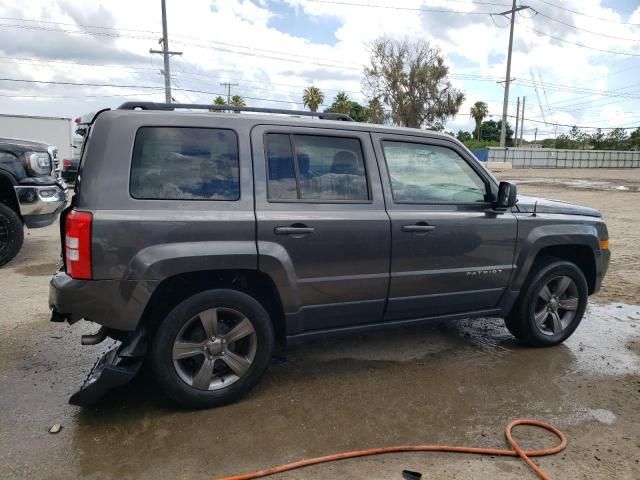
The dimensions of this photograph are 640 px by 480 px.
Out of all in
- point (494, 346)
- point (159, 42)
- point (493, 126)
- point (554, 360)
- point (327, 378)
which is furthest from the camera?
point (493, 126)

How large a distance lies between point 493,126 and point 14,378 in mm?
89939

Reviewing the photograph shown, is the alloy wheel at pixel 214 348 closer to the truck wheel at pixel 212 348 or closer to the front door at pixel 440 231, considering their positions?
the truck wheel at pixel 212 348

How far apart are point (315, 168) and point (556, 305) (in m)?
2.54

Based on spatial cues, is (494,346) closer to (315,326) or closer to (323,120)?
(315,326)

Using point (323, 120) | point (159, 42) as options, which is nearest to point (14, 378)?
point (323, 120)

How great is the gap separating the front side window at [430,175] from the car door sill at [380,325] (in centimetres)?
91

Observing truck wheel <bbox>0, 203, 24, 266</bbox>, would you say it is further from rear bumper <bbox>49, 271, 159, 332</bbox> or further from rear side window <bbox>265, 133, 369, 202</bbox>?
rear side window <bbox>265, 133, 369, 202</bbox>

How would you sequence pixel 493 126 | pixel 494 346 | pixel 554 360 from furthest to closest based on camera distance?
pixel 493 126 < pixel 494 346 < pixel 554 360

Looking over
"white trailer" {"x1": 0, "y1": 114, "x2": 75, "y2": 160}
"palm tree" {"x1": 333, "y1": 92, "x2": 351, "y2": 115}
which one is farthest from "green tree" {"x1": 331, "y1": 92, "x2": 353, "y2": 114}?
"white trailer" {"x1": 0, "y1": 114, "x2": 75, "y2": 160}

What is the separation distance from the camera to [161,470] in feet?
8.63

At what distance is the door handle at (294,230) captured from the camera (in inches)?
126

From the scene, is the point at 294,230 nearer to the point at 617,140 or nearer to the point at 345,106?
the point at 345,106

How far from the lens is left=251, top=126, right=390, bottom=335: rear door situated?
10.6 ft

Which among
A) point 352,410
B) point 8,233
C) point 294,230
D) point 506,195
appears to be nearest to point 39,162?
point 8,233
